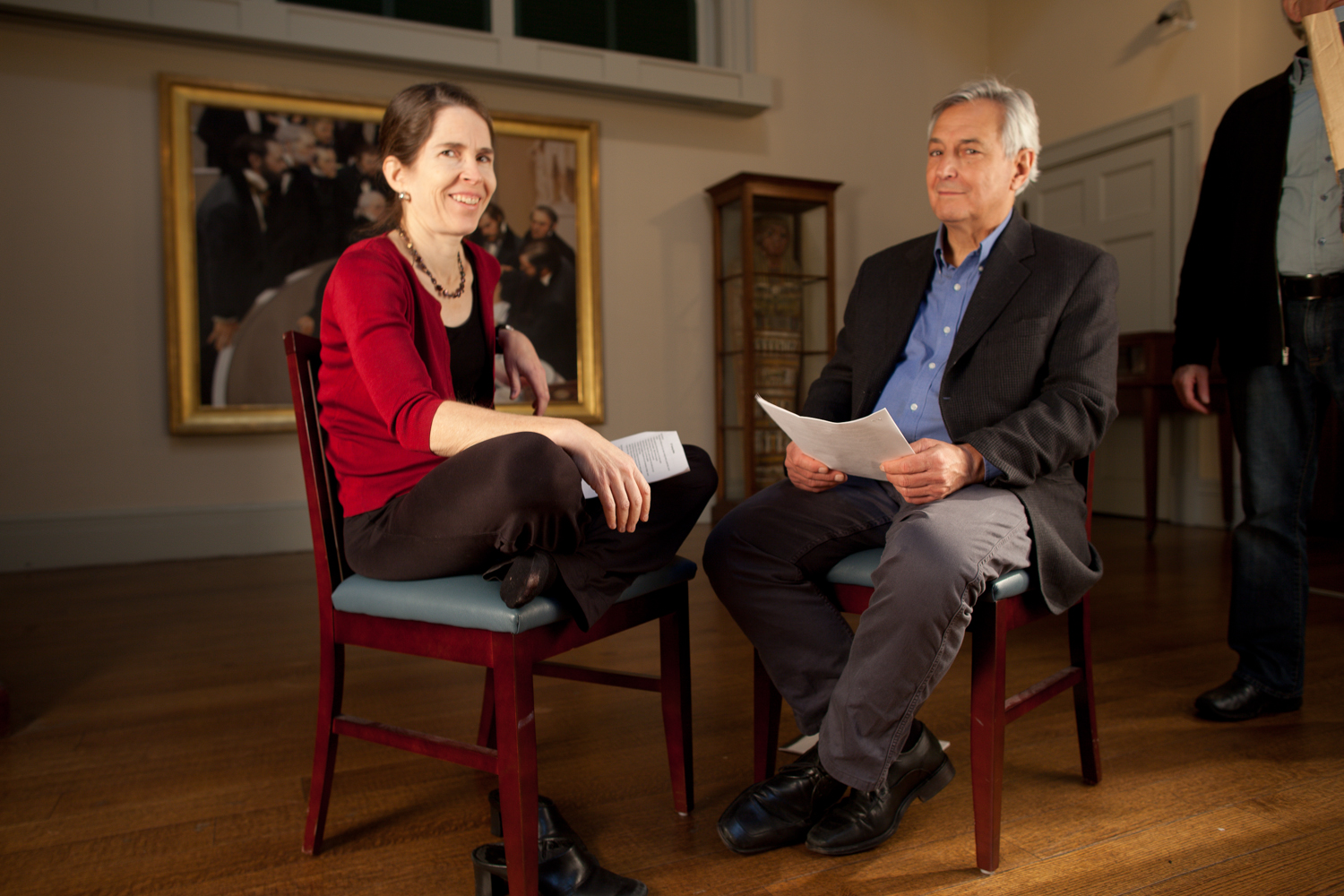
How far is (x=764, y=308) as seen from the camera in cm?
497

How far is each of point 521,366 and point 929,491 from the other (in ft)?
2.51

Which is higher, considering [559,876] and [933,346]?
[933,346]

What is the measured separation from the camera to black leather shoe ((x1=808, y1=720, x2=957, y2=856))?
53.7 inches

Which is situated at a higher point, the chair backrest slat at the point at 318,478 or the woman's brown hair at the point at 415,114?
the woman's brown hair at the point at 415,114

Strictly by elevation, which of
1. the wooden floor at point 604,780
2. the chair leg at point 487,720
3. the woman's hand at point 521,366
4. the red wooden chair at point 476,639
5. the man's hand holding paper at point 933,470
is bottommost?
the wooden floor at point 604,780

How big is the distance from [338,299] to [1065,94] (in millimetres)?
5204

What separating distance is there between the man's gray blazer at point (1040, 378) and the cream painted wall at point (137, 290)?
3.47m

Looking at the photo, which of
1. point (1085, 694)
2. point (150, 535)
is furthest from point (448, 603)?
point (150, 535)

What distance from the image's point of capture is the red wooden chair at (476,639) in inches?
45.9

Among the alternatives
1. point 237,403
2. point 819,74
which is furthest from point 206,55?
point 819,74

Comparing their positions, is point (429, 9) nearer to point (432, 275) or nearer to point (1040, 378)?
point (432, 275)

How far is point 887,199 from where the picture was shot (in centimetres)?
562

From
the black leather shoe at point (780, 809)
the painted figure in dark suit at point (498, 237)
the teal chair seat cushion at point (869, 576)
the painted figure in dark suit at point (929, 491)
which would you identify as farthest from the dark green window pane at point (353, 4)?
the black leather shoe at point (780, 809)

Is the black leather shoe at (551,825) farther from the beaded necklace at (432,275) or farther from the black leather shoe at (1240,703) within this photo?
the black leather shoe at (1240,703)
